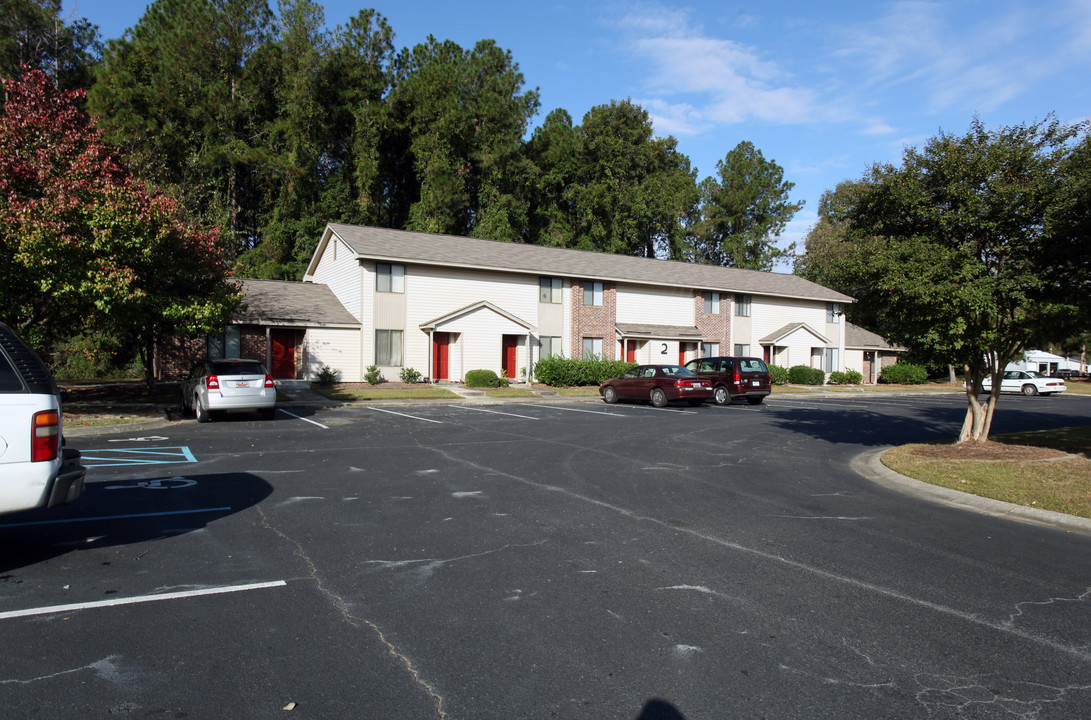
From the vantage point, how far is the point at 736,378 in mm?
24922

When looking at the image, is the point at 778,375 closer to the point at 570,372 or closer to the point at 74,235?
the point at 570,372

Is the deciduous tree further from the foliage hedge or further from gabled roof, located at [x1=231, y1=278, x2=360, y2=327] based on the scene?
gabled roof, located at [x1=231, y1=278, x2=360, y2=327]

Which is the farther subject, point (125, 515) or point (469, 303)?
point (469, 303)

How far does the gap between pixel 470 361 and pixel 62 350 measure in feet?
59.9

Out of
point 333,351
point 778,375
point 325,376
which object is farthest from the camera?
point 778,375

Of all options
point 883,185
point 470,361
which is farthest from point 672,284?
point 883,185

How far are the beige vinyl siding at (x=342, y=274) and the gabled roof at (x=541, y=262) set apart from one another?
58 cm

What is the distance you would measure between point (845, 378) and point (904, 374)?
5692mm

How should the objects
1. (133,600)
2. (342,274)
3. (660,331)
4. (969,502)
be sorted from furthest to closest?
(660,331) < (342,274) < (969,502) < (133,600)

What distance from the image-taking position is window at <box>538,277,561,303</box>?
110 ft

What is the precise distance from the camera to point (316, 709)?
3.38 m

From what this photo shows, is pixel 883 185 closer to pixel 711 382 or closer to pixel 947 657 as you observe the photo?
pixel 947 657

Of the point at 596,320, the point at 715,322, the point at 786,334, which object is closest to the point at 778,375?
the point at 786,334

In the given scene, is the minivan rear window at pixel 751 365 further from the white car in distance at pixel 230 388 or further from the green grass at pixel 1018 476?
the white car in distance at pixel 230 388
